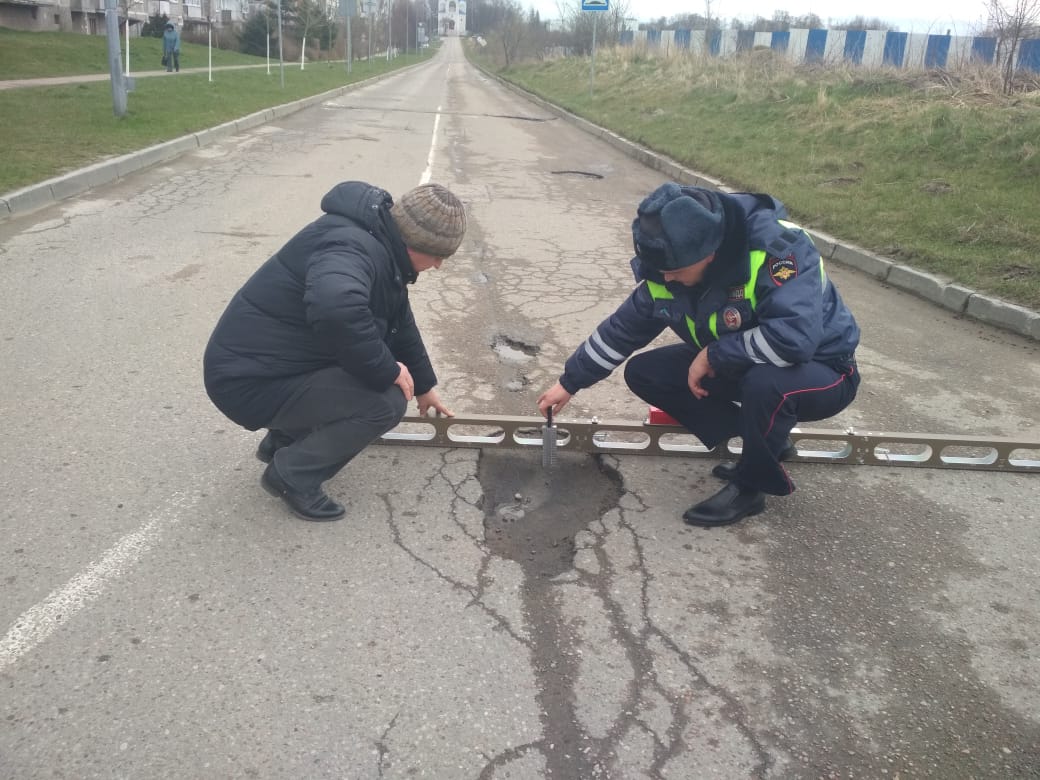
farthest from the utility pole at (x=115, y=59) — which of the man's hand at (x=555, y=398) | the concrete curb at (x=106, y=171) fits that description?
the man's hand at (x=555, y=398)

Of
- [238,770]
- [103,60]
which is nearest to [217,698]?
[238,770]

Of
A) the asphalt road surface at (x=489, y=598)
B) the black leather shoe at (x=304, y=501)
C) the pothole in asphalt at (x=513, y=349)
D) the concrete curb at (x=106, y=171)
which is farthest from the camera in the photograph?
the concrete curb at (x=106, y=171)

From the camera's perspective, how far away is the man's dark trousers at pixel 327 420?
321 centimetres

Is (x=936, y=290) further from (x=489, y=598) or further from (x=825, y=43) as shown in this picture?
(x=825, y=43)

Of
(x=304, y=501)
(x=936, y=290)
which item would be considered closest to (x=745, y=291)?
(x=304, y=501)

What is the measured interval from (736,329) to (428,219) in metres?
1.22

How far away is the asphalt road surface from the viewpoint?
2.30 meters

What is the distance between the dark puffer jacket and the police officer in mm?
907

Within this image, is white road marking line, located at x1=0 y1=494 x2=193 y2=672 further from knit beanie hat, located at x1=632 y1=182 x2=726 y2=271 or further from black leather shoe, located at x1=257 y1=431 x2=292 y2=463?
knit beanie hat, located at x1=632 y1=182 x2=726 y2=271

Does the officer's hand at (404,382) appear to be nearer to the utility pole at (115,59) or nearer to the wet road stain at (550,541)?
the wet road stain at (550,541)

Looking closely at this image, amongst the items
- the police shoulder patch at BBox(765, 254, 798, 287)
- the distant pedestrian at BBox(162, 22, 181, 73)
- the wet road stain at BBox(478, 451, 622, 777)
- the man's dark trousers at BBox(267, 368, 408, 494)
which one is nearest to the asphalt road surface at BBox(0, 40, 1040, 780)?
the wet road stain at BBox(478, 451, 622, 777)

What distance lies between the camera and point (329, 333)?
2889 millimetres

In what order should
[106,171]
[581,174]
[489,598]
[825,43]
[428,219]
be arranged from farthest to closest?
[825,43]
[581,174]
[106,171]
[428,219]
[489,598]

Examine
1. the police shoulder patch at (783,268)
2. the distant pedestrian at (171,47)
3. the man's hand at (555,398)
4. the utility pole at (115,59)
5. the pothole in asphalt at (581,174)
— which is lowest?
the man's hand at (555,398)
